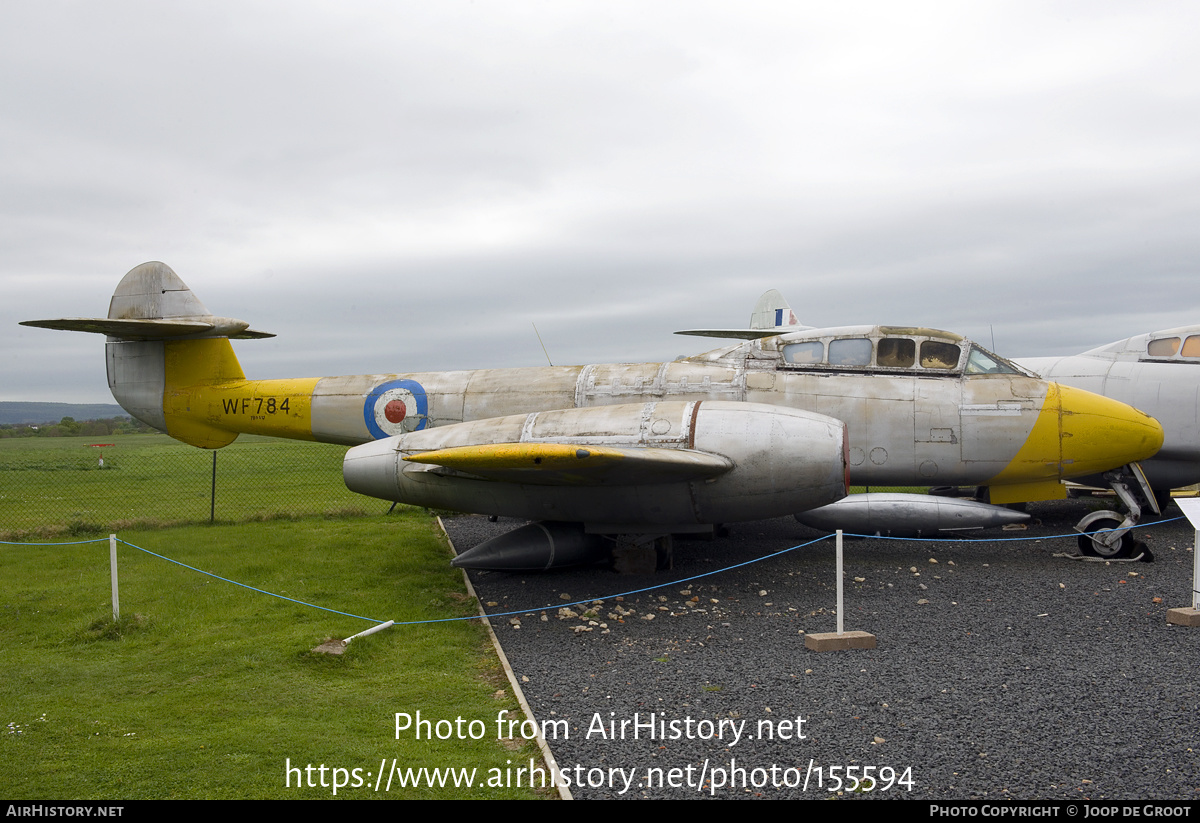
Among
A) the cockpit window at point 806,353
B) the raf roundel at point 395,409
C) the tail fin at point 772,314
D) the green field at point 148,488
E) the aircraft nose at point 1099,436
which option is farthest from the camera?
the tail fin at point 772,314

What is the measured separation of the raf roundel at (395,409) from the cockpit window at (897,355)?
5612 millimetres

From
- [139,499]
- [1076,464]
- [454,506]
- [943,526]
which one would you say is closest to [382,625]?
[454,506]

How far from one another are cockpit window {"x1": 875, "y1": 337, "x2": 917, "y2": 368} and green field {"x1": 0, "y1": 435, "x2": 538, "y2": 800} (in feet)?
18.1

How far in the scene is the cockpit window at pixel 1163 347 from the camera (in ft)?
32.8

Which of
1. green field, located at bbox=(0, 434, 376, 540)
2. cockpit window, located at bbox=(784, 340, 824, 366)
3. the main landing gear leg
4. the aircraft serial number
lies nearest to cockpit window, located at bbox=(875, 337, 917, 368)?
cockpit window, located at bbox=(784, 340, 824, 366)

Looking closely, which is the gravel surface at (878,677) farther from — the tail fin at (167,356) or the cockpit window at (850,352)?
the tail fin at (167,356)

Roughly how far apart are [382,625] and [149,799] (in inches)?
112

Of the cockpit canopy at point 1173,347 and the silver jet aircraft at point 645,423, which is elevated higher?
the cockpit canopy at point 1173,347

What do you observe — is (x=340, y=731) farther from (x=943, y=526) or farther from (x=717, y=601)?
(x=943, y=526)

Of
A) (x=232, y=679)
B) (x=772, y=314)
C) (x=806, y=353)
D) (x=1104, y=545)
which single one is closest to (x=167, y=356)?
(x=232, y=679)

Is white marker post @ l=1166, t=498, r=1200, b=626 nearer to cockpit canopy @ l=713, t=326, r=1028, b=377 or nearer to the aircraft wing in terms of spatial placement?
cockpit canopy @ l=713, t=326, r=1028, b=377

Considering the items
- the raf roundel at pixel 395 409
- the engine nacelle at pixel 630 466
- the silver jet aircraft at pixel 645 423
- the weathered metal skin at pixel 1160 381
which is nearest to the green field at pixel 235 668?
the engine nacelle at pixel 630 466

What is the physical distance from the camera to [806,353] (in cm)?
878

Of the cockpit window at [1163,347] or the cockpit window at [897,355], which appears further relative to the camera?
the cockpit window at [1163,347]
